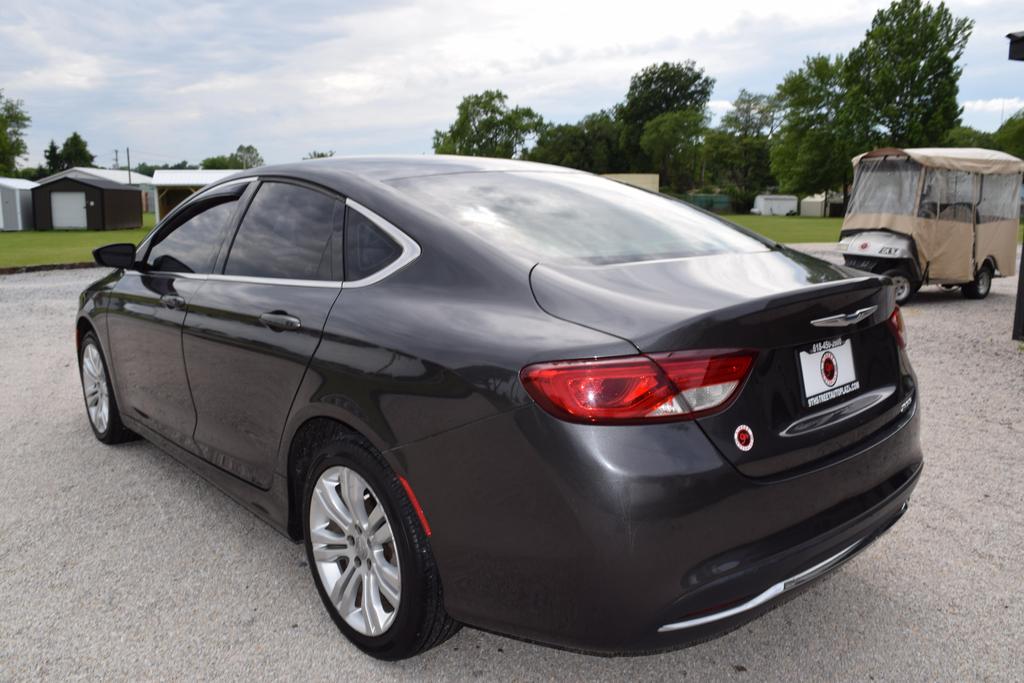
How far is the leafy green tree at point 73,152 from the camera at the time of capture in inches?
4459

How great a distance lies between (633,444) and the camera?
1995 mm

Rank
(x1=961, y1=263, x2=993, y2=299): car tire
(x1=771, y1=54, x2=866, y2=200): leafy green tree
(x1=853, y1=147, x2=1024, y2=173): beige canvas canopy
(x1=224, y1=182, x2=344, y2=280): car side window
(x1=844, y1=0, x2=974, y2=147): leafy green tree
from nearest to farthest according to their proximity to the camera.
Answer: (x1=224, y1=182, x2=344, y2=280): car side window < (x1=853, y1=147, x2=1024, y2=173): beige canvas canopy < (x1=961, y1=263, x2=993, y2=299): car tire < (x1=844, y1=0, x2=974, y2=147): leafy green tree < (x1=771, y1=54, x2=866, y2=200): leafy green tree

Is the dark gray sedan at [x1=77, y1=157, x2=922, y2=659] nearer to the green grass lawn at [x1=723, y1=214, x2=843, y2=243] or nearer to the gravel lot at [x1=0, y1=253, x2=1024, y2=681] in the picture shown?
the gravel lot at [x1=0, y1=253, x2=1024, y2=681]

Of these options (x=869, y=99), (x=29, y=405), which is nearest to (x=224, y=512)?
(x=29, y=405)

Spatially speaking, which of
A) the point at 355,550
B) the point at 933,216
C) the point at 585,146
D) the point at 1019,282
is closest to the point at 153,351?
the point at 355,550

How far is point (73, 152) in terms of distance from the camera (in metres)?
114

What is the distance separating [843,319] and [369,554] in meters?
1.61

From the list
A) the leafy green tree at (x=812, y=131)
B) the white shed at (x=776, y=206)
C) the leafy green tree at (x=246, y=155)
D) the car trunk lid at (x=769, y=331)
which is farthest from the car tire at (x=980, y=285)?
the leafy green tree at (x=246, y=155)

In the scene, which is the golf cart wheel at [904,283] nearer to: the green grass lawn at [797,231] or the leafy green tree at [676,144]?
the green grass lawn at [797,231]

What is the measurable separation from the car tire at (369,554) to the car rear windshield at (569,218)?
32.9 inches

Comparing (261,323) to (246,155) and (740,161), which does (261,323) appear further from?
(246,155)

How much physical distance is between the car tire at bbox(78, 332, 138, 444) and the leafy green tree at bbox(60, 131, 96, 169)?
408 ft

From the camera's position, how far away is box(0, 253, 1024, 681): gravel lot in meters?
2.67

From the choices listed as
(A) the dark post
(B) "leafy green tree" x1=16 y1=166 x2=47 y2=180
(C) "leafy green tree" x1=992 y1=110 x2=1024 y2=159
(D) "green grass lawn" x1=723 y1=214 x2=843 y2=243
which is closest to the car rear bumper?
(A) the dark post
